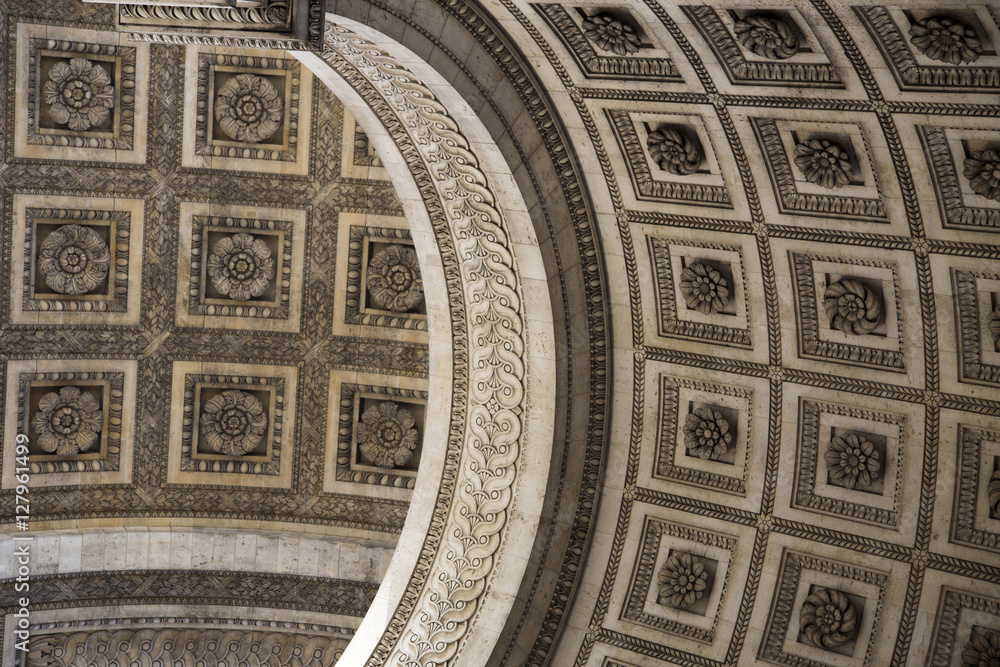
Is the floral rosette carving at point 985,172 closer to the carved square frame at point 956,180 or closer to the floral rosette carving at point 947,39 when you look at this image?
the carved square frame at point 956,180

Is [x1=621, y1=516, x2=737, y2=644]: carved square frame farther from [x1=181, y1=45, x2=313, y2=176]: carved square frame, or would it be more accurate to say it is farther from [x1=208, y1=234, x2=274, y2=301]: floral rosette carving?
[x1=181, y1=45, x2=313, y2=176]: carved square frame

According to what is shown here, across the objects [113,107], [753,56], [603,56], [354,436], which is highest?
[113,107]

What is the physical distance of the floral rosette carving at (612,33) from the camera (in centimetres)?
845

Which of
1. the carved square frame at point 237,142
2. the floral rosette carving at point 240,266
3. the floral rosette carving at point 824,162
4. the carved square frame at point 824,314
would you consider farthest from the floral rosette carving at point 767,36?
the floral rosette carving at point 240,266

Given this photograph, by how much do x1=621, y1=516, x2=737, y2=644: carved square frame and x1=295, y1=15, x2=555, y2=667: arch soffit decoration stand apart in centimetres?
130

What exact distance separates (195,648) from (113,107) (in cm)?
814

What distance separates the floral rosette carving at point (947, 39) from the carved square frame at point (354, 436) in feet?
28.7

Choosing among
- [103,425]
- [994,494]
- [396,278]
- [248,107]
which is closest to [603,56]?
[994,494]

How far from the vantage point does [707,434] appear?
991 centimetres

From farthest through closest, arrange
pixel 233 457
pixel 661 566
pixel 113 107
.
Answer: pixel 233 457 < pixel 113 107 < pixel 661 566

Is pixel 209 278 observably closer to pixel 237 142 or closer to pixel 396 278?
pixel 237 142

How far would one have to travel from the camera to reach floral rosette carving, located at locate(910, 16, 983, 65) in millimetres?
7047

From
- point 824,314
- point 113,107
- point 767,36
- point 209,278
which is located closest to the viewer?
point 767,36

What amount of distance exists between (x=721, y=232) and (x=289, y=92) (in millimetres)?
7129
